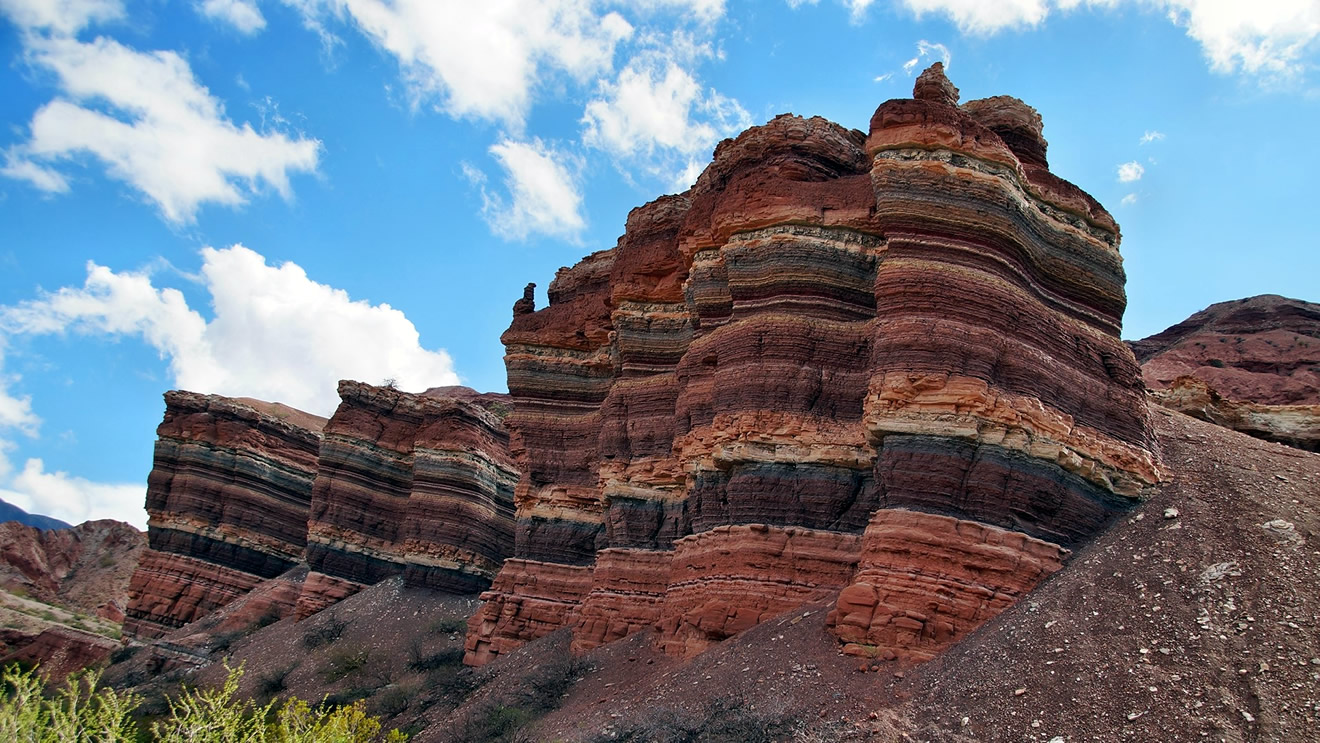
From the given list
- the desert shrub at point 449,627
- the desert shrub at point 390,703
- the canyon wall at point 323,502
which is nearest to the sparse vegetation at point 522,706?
the desert shrub at point 390,703

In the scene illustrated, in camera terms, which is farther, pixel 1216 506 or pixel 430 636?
pixel 430 636

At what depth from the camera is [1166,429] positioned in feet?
58.7

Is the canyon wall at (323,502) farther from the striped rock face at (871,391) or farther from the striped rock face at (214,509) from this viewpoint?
the striped rock face at (871,391)

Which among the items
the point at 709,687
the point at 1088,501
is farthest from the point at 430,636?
the point at 1088,501

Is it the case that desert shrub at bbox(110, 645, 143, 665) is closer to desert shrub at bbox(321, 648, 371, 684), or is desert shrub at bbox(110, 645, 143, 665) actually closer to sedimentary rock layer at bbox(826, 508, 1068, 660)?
desert shrub at bbox(321, 648, 371, 684)

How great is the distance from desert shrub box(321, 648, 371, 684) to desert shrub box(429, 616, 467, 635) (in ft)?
7.25

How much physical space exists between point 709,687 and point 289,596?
98.9 ft

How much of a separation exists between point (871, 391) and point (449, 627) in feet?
63.3

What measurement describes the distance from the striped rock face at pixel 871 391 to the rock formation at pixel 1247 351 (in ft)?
40.8

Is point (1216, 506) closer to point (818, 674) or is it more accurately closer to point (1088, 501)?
point (1088, 501)


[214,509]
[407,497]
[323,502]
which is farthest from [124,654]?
[407,497]

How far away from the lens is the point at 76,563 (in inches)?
2692

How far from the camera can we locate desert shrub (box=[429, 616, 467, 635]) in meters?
29.1

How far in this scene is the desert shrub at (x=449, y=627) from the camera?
29125mm
